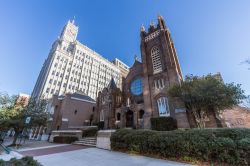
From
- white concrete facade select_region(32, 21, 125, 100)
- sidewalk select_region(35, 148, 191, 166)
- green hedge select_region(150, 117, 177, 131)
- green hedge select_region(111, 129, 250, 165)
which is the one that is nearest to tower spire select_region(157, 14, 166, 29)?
green hedge select_region(150, 117, 177, 131)

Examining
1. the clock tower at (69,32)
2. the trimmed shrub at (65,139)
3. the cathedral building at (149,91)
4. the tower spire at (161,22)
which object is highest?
the clock tower at (69,32)

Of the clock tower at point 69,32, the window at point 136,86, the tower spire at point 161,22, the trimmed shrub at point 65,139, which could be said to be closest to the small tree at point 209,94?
the window at point 136,86

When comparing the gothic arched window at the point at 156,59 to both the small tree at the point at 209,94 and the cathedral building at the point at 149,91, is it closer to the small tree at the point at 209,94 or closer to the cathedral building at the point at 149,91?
the cathedral building at the point at 149,91

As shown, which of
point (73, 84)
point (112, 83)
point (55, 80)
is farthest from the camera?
point (73, 84)

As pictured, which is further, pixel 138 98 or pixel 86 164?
pixel 138 98

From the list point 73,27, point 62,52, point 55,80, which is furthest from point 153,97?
point 73,27

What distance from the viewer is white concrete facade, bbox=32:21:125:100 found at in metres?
51.6

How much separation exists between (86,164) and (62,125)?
66.1ft

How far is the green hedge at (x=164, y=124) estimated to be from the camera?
1535cm

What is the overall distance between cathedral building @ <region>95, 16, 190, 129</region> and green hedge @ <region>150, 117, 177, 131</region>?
0.70 metres

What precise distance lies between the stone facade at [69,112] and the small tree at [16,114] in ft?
20.0

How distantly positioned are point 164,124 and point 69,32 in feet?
254

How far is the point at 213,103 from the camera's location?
41.2 ft

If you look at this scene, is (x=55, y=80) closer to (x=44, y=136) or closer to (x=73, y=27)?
(x=44, y=136)
